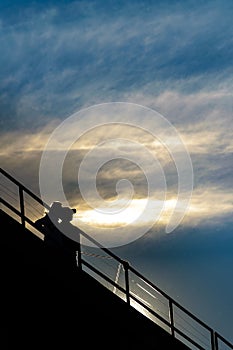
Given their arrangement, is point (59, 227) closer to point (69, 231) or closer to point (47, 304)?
point (69, 231)

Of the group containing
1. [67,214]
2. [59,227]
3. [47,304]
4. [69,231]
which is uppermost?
[67,214]

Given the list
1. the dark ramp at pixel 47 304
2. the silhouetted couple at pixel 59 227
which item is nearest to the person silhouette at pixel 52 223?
the silhouetted couple at pixel 59 227

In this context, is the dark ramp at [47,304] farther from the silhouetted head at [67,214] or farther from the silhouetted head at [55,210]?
the silhouetted head at [67,214]

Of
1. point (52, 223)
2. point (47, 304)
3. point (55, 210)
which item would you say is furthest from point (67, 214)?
point (47, 304)

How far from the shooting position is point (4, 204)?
1015cm

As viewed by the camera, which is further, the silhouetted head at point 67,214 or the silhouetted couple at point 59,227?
the silhouetted head at point 67,214

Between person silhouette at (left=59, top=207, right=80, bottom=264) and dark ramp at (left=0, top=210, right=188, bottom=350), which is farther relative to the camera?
person silhouette at (left=59, top=207, right=80, bottom=264)

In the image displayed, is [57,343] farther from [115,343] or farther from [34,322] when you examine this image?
[115,343]

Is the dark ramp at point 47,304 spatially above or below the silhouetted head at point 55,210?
below

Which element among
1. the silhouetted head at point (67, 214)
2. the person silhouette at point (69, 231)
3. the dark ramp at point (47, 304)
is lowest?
the dark ramp at point (47, 304)

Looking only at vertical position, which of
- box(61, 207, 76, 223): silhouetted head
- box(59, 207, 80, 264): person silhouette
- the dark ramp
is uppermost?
box(61, 207, 76, 223): silhouetted head

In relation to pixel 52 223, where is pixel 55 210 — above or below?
above

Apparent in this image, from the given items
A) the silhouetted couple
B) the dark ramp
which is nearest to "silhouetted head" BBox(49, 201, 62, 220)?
the silhouetted couple

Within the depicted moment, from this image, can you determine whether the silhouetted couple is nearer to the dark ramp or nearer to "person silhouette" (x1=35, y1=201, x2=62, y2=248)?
"person silhouette" (x1=35, y1=201, x2=62, y2=248)
